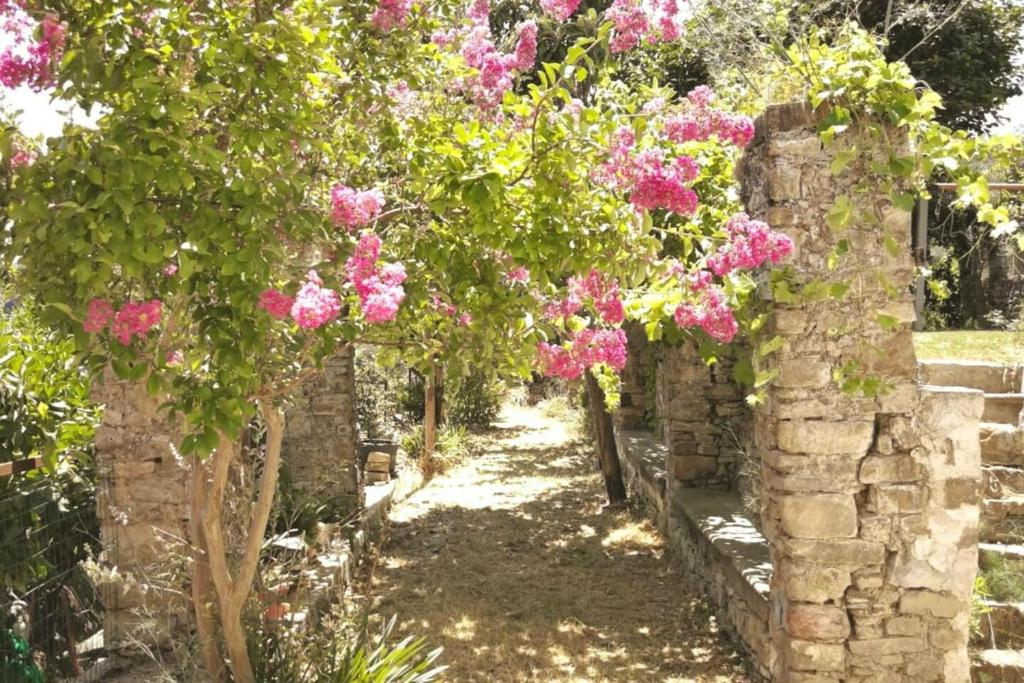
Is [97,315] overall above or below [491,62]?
below

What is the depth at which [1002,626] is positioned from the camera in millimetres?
4641

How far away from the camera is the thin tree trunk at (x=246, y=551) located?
367cm

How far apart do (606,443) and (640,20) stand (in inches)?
259

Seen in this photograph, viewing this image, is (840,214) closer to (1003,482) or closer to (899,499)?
(899,499)

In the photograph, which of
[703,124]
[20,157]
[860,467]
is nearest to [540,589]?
[860,467]

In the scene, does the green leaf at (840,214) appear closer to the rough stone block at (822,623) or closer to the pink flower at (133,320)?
the rough stone block at (822,623)

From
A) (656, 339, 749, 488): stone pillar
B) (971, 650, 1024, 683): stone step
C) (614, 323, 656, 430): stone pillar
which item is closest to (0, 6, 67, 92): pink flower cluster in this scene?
(971, 650, 1024, 683): stone step

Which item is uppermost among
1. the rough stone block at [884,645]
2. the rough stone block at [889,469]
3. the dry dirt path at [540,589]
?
the rough stone block at [889,469]

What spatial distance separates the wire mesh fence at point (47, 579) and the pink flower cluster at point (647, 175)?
3.02 m

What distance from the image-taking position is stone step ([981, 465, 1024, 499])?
5395mm

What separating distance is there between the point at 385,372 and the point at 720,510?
8.47 metres

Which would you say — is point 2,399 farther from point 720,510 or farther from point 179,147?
point 720,510

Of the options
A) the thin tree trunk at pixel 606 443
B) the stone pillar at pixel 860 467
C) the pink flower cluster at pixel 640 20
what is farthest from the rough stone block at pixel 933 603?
the thin tree trunk at pixel 606 443

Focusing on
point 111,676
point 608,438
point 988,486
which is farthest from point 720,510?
point 111,676
